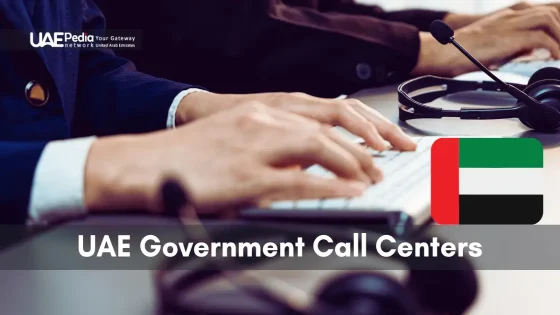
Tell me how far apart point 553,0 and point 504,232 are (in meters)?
0.91

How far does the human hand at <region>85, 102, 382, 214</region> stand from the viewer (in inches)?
15.8

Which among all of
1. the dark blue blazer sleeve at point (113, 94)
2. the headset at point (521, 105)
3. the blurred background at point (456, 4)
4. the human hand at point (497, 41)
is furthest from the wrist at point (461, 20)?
the dark blue blazer sleeve at point (113, 94)

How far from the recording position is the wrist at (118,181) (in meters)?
0.41

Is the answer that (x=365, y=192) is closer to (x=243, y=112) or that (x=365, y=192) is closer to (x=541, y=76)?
(x=243, y=112)

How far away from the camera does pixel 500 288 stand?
0.35m

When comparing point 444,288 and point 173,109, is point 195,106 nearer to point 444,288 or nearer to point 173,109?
point 173,109

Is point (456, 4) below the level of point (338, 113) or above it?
below

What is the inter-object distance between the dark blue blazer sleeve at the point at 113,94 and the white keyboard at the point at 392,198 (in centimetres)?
26

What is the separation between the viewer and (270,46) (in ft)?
2.89

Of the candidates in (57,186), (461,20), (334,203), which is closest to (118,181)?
(57,186)

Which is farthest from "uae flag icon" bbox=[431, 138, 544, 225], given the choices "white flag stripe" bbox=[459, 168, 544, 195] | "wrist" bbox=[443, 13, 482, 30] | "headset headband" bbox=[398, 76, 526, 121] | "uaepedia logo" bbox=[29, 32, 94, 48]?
"wrist" bbox=[443, 13, 482, 30]

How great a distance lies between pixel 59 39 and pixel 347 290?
20.1 inches

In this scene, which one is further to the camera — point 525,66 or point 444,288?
point 525,66

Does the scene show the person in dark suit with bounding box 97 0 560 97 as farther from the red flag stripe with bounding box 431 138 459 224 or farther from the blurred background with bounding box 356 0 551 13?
the blurred background with bounding box 356 0 551 13
